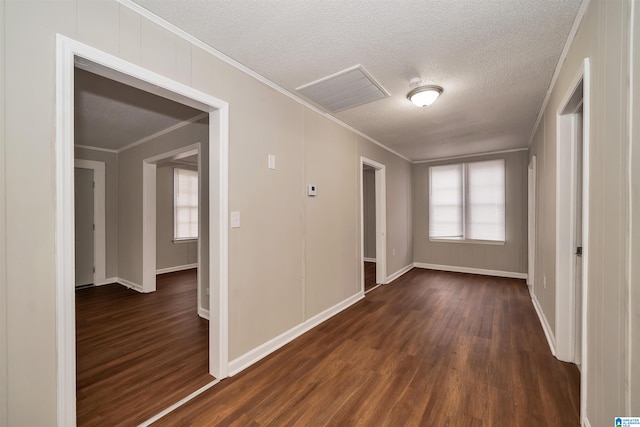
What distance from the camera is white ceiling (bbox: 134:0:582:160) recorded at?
1673 millimetres

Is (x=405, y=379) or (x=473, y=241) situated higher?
(x=473, y=241)

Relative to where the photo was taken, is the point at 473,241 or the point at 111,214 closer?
the point at 111,214

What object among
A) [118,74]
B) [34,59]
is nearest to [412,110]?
[118,74]

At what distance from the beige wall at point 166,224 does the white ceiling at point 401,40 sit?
4603 millimetres

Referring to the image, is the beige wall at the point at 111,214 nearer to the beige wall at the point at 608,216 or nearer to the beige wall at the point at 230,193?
the beige wall at the point at 230,193

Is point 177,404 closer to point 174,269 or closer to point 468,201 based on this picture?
point 174,269

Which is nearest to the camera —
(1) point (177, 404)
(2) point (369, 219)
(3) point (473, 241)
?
(1) point (177, 404)

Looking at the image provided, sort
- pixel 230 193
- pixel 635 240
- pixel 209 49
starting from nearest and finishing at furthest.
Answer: pixel 635 240
pixel 209 49
pixel 230 193

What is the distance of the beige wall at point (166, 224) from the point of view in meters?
5.92

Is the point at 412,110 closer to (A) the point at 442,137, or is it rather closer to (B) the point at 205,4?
(A) the point at 442,137

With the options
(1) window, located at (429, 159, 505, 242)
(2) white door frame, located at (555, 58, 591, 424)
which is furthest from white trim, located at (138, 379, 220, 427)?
(1) window, located at (429, 159, 505, 242)

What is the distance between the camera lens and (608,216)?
128 cm

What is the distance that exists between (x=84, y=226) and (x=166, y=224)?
4.70 feet

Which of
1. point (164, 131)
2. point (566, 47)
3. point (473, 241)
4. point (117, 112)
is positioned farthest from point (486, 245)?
point (117, 112)
